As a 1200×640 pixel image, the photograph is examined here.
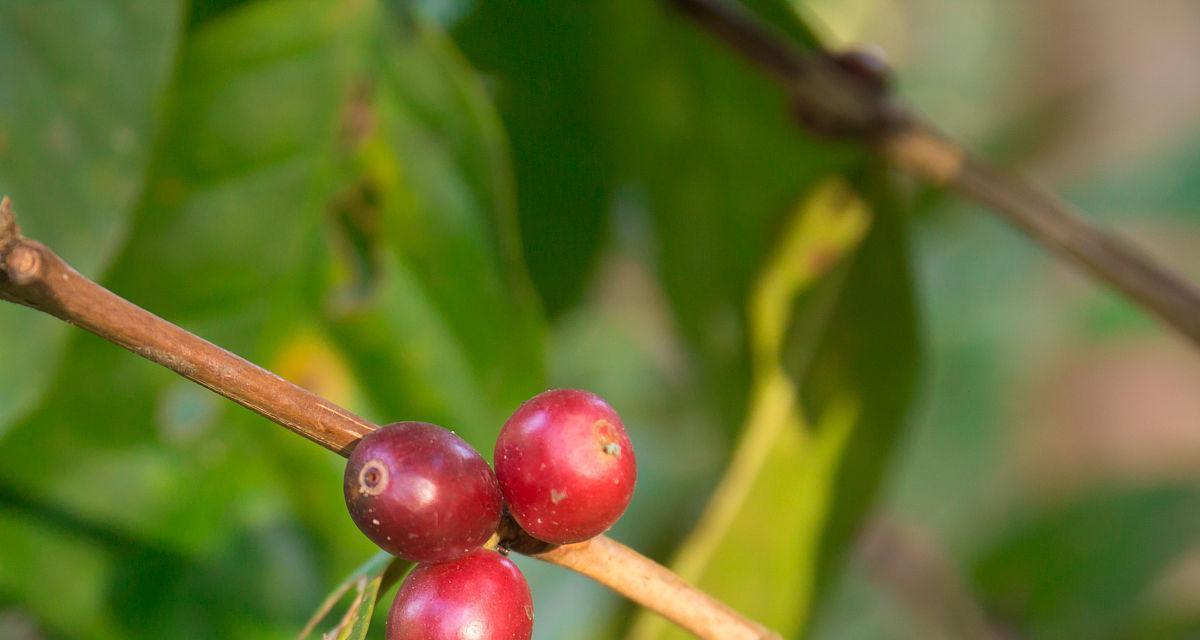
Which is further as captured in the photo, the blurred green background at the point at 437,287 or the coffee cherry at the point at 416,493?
the blurred green background at the point at 437,287

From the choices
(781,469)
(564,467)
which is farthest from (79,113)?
(781,469)

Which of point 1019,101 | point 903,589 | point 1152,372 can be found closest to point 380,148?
point 903,589

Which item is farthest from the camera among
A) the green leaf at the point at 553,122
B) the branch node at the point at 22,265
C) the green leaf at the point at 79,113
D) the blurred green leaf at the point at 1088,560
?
the blurred green leaf at the point at 1088,560

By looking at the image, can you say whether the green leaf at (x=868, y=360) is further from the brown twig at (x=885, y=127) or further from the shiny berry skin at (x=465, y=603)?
the shiny berry skin at (x=465, y=603)

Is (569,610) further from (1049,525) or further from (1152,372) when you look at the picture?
(1152,372)

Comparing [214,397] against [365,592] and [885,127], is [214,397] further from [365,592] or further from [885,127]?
[885,127]

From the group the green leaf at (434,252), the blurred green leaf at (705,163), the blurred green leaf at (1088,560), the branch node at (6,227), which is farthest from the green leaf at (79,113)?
the blurred green leaf at (1088,560)

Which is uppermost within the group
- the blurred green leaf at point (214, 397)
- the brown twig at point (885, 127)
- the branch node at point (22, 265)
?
the brown twig at point (885, 127)
